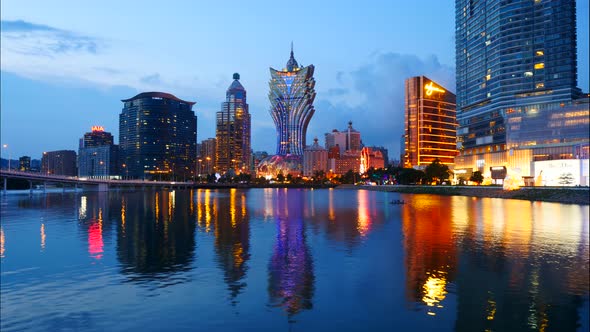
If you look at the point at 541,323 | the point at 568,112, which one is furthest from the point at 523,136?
the point at 541,323

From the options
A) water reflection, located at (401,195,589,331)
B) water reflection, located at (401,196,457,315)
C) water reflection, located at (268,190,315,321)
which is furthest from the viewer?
water reflection, located at (401,196,457,315)

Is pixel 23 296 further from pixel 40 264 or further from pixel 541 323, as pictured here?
pixel 541 323

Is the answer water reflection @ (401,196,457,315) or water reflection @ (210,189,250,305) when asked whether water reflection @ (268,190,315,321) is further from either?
water reflection @ (401,196,457,315)

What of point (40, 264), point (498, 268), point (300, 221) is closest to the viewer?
point (498, 268)

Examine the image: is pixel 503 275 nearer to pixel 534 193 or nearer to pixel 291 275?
pixel 291 275

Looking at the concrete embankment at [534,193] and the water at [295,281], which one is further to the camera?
the concrete embankment at [534,193]

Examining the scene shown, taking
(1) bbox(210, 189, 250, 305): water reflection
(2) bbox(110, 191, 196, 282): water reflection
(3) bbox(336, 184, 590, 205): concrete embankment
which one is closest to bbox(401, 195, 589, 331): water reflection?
(1) bbox(210, 189, 250, 305): water reflection

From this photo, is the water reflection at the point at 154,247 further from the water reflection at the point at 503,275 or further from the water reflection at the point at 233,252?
the water reflection at the point at 503,275

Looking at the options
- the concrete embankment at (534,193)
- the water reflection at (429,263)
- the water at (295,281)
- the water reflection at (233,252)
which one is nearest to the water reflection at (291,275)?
the water at (295,281)

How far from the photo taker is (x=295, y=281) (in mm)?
30203

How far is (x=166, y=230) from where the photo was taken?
57219 mm

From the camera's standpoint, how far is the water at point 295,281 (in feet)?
74.2

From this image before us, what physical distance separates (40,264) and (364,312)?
25.9 meters

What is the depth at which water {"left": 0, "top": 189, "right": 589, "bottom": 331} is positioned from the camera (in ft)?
74.2
